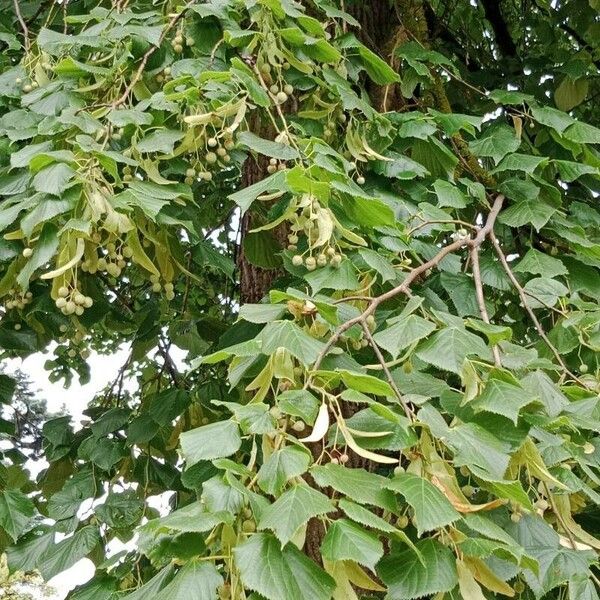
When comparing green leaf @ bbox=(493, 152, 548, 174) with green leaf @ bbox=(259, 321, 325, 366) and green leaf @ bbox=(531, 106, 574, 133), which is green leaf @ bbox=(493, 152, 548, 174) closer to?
green leaf @ bbox=(531, 106, 574, 133)

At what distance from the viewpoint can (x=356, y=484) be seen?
1185mm

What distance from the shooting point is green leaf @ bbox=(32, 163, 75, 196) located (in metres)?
1.55

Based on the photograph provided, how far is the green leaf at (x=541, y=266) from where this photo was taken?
2105mm

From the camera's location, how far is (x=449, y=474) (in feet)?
4.18

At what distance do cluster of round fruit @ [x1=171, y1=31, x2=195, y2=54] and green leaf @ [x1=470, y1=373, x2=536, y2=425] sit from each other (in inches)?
45.3

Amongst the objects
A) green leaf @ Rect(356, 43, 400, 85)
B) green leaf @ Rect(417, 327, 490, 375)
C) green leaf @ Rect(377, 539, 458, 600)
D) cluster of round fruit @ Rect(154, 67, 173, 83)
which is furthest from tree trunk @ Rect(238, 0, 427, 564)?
green leaf @ Rect(377, 539, 458, 600)

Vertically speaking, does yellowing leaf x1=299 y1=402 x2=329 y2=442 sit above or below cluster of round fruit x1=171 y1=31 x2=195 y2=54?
below

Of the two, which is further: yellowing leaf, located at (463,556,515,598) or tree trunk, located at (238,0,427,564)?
tree trunk, located at (238,0,427,564)

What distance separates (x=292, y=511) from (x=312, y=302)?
16.0 inches

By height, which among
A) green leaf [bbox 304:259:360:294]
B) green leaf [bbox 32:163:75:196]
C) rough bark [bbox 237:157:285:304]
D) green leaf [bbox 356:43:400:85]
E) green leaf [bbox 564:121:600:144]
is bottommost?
rough bark [bbox 237:157:285:304]

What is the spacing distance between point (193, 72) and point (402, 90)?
0.75 metres

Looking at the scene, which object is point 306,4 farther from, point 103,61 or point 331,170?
point 331,170

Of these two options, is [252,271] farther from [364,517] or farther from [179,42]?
[364,517]

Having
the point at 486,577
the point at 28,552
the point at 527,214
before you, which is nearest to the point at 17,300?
the point at 28,552
